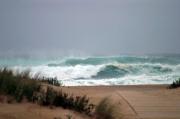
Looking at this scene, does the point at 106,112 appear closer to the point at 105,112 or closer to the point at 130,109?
the point at 105,112

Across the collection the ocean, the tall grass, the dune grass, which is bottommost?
the dune grass

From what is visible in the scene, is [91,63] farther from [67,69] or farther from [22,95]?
[22,95]

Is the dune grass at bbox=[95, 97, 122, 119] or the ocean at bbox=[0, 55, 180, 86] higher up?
the ocean at bbox=[0, 55, 180, 86]

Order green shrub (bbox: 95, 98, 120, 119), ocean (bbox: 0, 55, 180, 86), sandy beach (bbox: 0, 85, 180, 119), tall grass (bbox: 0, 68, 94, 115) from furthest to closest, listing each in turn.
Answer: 1. ocean (bbox: 0, 55, 180, 86)
2. tall grass (bbox: 0, 68, 94, 115)
3. green shrub (bbox: 95, 98, 120, 119)
4. sandy beach (bbox: 0, 85, 180, 119)

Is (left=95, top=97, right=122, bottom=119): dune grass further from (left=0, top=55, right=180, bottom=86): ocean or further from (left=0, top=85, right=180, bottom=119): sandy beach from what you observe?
(left=0, top=55, right=180, bottom=86): ocean

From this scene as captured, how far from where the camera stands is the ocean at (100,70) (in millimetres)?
30469

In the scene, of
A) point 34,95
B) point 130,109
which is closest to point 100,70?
point 130,109

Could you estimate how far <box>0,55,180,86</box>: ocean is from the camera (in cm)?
3047

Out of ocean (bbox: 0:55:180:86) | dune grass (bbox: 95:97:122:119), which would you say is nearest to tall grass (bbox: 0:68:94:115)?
dune grass (bbox: 95:97:122:119)

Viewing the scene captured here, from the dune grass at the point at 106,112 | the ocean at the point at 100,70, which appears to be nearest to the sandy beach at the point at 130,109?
the dune grass at the point at 106,112

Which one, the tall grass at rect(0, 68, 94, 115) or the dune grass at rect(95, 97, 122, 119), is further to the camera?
the tall grass at rect(0, 68, 94, 115)

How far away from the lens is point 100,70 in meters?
37.1

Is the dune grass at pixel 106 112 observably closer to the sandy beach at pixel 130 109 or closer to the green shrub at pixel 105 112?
the green shrub at pixel 105 112

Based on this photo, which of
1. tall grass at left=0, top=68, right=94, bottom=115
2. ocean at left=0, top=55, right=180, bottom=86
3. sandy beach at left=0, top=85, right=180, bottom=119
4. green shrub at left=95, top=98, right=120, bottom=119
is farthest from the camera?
ocean at left=0, top=55, right=180, bottom=86
